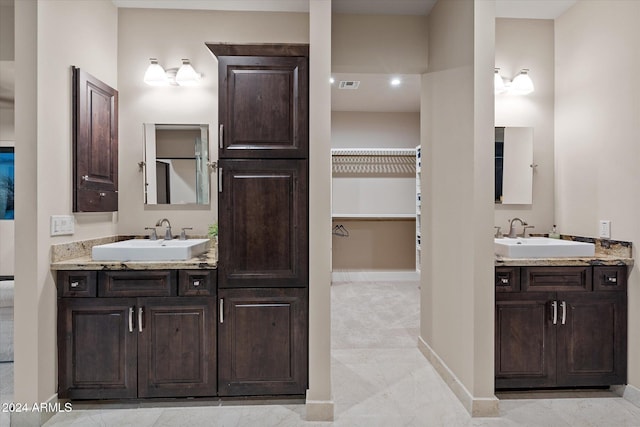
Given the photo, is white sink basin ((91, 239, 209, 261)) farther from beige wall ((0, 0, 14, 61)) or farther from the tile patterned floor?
beige wall ((0, 0, 14, 61))

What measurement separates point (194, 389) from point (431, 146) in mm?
2505

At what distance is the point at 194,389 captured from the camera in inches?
92.8

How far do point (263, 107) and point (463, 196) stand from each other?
143cm

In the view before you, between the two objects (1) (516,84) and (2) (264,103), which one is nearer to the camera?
(2) (264,103)

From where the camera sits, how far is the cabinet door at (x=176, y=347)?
233 cm

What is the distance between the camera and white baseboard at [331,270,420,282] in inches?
242

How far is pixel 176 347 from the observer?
234 centimetres

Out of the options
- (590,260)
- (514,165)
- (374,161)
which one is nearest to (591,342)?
(590,260)

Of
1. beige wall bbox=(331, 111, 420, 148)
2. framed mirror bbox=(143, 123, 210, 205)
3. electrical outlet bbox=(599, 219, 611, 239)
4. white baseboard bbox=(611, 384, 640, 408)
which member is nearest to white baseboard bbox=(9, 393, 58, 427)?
framed mirror bbox=(143, 123, 210, 205)

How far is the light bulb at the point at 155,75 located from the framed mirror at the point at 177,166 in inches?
13.2

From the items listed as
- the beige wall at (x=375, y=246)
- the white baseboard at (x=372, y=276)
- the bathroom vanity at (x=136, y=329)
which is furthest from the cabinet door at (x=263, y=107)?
the white baseboard at (x=372, y=276)

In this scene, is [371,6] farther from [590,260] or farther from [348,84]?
[590,260]

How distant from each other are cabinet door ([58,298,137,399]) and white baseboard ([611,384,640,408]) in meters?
3.20

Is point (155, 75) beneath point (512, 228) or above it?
above
